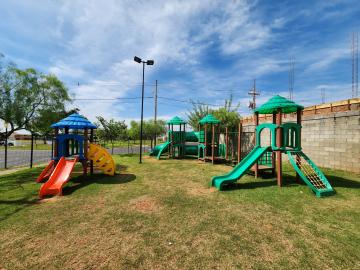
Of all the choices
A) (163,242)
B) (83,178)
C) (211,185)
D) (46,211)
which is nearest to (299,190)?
(211,185)

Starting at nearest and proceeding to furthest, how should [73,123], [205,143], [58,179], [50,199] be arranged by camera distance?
[50,199], [58,179], [73,123], [205,143]

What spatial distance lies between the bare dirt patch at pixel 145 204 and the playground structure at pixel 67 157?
8.54 ft

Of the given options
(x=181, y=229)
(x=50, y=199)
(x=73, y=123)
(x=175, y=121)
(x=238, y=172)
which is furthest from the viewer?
(x=175, y=121)

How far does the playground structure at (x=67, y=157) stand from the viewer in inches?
247

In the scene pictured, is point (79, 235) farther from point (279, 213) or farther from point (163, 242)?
point (279, 213)

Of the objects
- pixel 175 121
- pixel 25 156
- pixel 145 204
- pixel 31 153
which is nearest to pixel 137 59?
pixel 175 121

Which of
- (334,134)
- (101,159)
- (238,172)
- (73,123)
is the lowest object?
(238,172)

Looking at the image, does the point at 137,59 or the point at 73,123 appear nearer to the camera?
the point at 73,123

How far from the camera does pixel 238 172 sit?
22.5 ft

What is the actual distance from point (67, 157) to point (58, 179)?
5.91 feet

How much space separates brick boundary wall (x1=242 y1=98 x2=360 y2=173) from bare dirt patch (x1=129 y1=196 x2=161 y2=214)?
28.8ft

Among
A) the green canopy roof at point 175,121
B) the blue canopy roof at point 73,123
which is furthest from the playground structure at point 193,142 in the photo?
the blue canopy roof at point 73,123

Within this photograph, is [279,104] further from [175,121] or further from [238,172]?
[175,121]

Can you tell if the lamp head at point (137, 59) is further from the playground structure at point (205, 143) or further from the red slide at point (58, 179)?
the red slide at point (58, 179)
